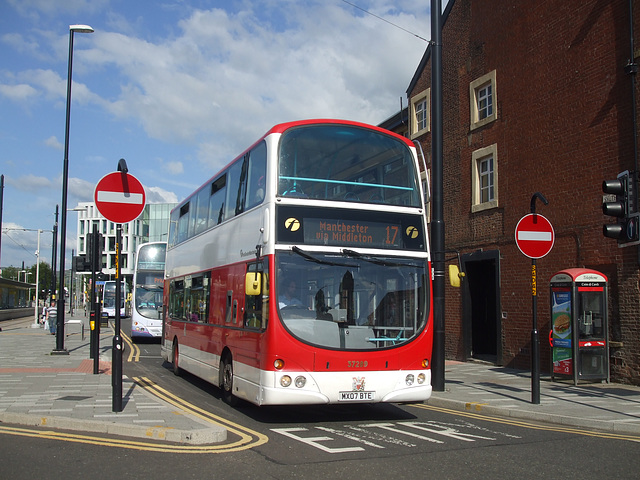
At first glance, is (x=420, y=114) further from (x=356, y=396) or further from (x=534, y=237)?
(x=356, y=396)

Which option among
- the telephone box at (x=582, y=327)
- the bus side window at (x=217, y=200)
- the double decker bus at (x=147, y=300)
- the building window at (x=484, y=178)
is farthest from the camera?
the double decker bus at (x=147, y=300)

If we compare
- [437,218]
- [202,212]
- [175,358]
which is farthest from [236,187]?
[175,358]

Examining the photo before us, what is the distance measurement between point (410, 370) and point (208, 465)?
12.1ft

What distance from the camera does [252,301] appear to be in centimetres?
963

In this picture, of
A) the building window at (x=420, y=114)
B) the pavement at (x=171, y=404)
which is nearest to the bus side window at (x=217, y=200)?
the pavement at (x=171, y=404)

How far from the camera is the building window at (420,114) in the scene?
23234mm

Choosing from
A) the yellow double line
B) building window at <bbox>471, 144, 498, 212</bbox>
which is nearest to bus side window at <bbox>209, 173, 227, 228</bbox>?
the yellow double line

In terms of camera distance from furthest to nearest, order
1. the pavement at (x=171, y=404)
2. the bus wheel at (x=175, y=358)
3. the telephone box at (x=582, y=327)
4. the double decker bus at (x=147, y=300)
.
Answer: the double decker bus at (x=147, y=300) → the bus wheel at (x=175, y=358) → the telephone box at (x=582, y=327) → the pavement at (x=171, y=404)

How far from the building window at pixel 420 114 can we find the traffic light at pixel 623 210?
1385cm

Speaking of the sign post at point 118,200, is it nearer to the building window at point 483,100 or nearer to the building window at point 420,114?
the building window at point 483,100

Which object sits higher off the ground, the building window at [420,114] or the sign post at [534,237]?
the building window at [420,114]

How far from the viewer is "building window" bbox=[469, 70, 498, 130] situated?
1890 centimetres

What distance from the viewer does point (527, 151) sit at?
1728cm

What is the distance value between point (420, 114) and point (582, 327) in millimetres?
11735
